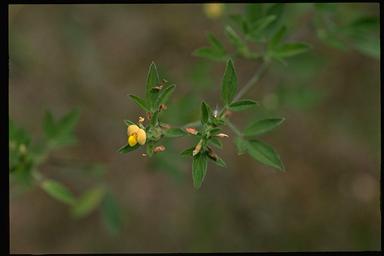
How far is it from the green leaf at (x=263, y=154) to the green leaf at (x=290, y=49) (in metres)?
0.45

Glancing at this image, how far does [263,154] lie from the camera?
1.89m

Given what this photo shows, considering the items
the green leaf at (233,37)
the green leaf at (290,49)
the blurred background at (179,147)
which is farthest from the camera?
the blurred background at (179,147)

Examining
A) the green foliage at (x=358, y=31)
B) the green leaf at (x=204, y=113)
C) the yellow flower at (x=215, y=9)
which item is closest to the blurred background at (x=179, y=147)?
the yellow flower at (x=215, y=9)

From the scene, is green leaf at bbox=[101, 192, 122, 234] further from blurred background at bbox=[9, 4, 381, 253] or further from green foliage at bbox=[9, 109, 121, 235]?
blurred background at bbox=[9, 4, 381, 253]

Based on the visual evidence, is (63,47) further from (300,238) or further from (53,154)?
(300,238)

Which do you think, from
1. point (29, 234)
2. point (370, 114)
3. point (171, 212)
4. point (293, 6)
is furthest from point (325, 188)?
point (29, 234)

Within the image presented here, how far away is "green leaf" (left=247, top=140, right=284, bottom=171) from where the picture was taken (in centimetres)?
184

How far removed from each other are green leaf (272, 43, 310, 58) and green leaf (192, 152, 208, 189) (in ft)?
2.31

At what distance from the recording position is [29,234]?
12.6ft

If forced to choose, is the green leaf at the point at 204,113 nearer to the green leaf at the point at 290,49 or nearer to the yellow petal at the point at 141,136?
the yellow petal at the point at 141,136

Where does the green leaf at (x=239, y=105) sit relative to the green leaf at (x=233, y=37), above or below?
below

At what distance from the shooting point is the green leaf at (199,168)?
5.39 ft

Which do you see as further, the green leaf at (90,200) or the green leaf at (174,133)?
the green leaf at (90,200)

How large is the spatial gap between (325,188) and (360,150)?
413mm
